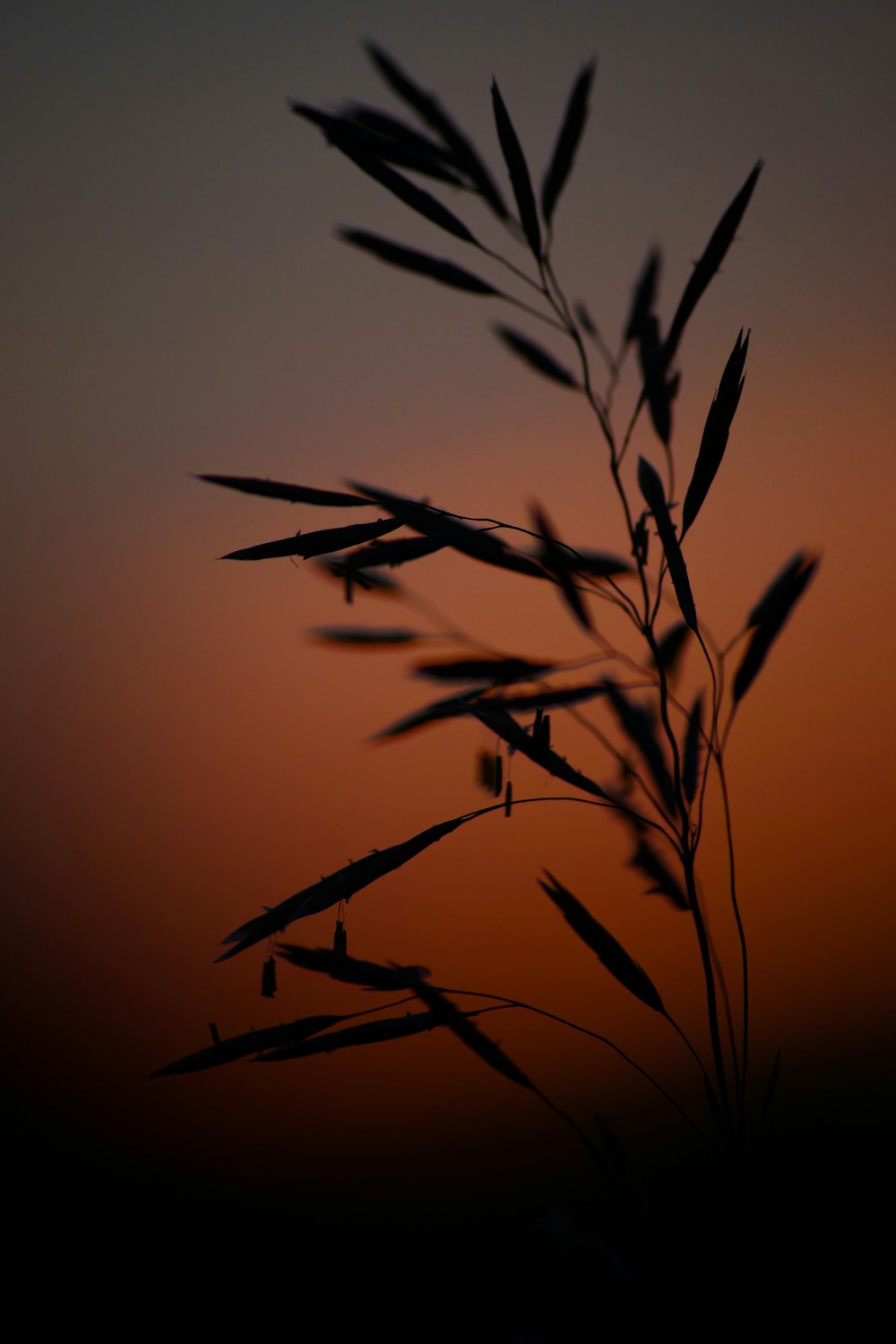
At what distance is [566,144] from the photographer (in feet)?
2.89

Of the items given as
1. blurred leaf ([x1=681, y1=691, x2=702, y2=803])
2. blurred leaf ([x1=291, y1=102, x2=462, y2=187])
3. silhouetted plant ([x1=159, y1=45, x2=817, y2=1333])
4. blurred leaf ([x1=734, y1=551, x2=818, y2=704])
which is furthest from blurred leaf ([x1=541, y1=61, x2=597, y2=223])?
blurred leaf ([x1=681, y1=691, x2=702, y2=803])

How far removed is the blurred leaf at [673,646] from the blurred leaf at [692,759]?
0.07 metres

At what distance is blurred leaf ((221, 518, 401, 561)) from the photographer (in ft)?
2.59

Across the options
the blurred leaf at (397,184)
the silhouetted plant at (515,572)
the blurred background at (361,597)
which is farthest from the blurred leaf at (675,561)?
the blurred background at (361,597)

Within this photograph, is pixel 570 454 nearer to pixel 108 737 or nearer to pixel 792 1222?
pixel 108 737

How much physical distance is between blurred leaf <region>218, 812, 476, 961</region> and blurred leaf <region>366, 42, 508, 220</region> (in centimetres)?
66

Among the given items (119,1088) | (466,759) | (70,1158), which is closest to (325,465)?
(466,759)

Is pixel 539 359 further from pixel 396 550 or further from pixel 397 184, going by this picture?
pixel 396 550

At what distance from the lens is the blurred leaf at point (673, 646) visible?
104 centimetres

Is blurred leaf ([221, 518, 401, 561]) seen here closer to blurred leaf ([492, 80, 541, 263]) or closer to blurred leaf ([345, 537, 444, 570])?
blurred leaf ([345, 537, 444, 570])

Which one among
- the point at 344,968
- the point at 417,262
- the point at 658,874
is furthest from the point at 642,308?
the point at 344,968

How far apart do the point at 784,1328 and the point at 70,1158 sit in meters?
1.21

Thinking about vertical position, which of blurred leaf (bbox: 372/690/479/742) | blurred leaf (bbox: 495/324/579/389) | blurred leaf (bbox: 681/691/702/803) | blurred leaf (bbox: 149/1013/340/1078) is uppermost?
blurred leaf (bbox: 495/324/579/389)

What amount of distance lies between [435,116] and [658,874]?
2.84ft
